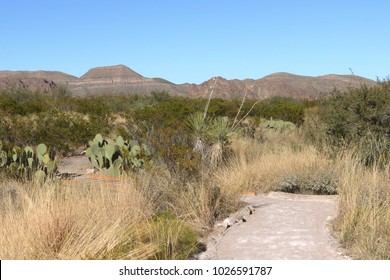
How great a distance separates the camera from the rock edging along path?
6.21 metres

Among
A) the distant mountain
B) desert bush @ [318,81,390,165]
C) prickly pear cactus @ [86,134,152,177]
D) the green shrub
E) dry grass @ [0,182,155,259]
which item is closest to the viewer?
dry grass @ [0,182,155,259]

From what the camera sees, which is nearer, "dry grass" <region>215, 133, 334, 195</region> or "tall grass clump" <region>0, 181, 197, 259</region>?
"tall grass clump" <region>0, 181, 197, 259</region>

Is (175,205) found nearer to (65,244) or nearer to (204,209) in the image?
(204,209)

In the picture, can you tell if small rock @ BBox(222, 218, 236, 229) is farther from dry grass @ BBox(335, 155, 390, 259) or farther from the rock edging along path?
dry grass @ BBox(335, 155, 390, 259)

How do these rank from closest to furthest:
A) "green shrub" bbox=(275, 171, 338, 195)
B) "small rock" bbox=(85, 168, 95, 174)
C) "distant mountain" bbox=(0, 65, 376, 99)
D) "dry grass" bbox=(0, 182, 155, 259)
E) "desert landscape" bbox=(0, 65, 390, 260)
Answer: "dry grass" bbox=(0, 182, 155, 259) → "desert landscape" bbox=(0, 65, 390, 260) → "green shrub" bbox=(275, 171, 338, 195) → "small rock" bbox=(85, 168, 95, 174) → "distant mountain" bbox=(0, 65, 376, 99)

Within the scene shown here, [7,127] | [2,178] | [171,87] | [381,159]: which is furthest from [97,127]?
[171,87]

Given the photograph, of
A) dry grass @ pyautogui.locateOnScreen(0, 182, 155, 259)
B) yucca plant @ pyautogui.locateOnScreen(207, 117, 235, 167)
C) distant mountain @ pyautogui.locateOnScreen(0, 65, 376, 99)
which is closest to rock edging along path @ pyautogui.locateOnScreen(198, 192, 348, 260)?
dry grass @ pyautogui.locateOnScreen(0, 182, 155, 259)

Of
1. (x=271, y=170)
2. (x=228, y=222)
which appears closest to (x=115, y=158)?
(x=271, y=170)

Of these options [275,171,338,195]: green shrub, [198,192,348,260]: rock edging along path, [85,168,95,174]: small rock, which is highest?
[275,171,338,195]: green shrub

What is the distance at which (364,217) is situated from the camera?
6.74 metres

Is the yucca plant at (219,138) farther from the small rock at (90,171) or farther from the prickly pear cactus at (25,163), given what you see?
the prickly pear cactus at (25,163)

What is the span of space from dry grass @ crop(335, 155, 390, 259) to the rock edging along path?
22 cm

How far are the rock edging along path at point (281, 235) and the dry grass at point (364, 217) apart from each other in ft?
0.73

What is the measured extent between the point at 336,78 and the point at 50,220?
418ft
